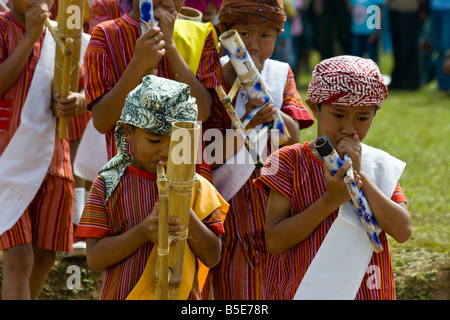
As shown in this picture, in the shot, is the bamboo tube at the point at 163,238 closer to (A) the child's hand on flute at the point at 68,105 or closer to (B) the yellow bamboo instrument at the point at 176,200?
(B) the yellow bamboo instrument at the point at 176,200

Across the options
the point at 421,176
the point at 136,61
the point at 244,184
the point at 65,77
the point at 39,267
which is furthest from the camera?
the point at 421,176

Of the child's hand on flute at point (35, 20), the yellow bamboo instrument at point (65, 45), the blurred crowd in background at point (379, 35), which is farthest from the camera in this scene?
the blurred crowd in background at point (379, 35)

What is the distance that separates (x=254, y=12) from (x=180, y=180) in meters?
1.79

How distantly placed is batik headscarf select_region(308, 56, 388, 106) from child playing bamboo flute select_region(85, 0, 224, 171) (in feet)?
2.91

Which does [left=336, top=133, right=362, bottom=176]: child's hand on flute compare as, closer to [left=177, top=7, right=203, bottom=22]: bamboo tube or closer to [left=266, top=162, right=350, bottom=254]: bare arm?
[left=266, top=162, right=350, bottom=254]: bare arm

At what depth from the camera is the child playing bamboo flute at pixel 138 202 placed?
11.8 feet

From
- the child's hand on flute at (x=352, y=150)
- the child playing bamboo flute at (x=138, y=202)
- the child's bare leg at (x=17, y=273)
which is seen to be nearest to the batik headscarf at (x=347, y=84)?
the child's hand on flute at (x=352, y=150)

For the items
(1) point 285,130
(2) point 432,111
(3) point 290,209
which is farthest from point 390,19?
(3) point 290,209

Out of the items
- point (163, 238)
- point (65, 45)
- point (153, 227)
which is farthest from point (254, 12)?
point (163, 238)

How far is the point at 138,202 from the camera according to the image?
3.75 m

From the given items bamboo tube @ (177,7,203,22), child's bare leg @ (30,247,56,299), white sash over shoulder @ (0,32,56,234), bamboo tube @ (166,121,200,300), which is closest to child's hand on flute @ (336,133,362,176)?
bamboo tube @ (166,121,200,300)

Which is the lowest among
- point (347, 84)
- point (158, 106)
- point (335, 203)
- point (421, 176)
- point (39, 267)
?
point (335, 203)

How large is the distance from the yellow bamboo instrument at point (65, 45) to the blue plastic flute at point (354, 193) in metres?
1.83

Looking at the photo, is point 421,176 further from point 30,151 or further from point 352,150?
point 352,150
